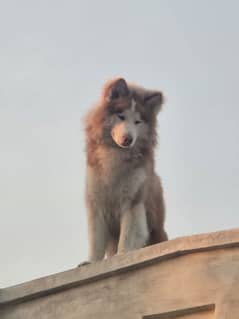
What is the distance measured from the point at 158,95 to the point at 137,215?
159cm

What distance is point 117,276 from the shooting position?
7.41m

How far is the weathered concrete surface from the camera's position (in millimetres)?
6863

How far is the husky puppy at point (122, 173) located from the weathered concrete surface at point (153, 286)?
1258 millimetres

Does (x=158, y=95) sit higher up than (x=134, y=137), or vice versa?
(x=158, y=95)

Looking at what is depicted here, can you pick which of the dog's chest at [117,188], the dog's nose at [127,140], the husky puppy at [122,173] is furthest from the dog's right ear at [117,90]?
the dog's chest at [117,188]

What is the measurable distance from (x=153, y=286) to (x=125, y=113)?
2.72 m

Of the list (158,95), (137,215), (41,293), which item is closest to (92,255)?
(137,215)

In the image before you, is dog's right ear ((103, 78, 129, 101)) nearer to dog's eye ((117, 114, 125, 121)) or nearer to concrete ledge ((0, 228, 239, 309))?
dog's eye ((117, 114, 125, 121))

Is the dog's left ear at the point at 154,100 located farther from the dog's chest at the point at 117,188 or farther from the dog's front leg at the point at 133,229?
the dog's front leg at the point at 133,229

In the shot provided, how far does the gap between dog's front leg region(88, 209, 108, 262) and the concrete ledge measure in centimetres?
128

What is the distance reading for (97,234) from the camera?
904cm

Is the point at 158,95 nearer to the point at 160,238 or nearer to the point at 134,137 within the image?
the point at 134,137

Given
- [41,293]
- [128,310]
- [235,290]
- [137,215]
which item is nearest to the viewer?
[235,290]

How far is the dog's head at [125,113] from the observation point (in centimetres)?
920
